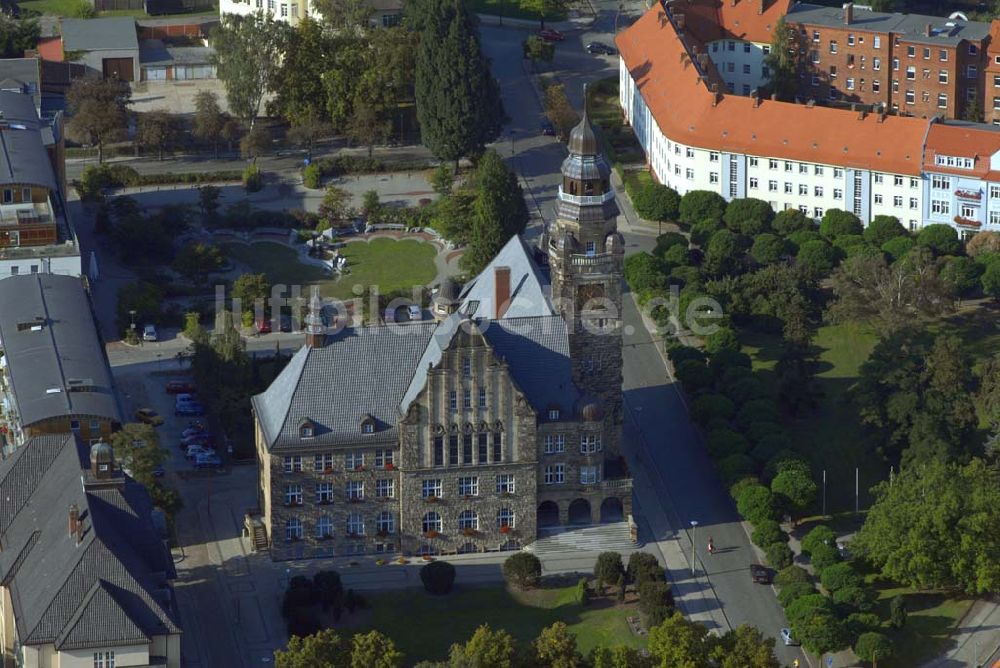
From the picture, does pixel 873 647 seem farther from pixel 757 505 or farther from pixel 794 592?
pixel 757 505

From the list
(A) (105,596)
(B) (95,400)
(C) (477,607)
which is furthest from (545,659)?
(B) (95,400)

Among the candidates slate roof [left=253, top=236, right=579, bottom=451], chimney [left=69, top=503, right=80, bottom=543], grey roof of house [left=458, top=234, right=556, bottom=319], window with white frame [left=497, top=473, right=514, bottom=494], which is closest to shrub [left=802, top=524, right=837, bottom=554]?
slate roof [left=253, top=236, right=579, bottom=451]

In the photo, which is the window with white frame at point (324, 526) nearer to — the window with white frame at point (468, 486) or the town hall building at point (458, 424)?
the town hall building at point (458, 424)

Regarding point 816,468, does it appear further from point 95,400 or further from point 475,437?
point 95,400

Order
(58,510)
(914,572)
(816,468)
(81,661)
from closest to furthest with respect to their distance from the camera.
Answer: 1. (81,661)
2. (58,510)
3. (914,572)
4. (816,468)

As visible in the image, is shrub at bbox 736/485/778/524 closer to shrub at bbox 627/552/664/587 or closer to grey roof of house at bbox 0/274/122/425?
shrub at bbox 627/552/664/587

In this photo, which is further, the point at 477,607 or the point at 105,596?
the point at 477,607
